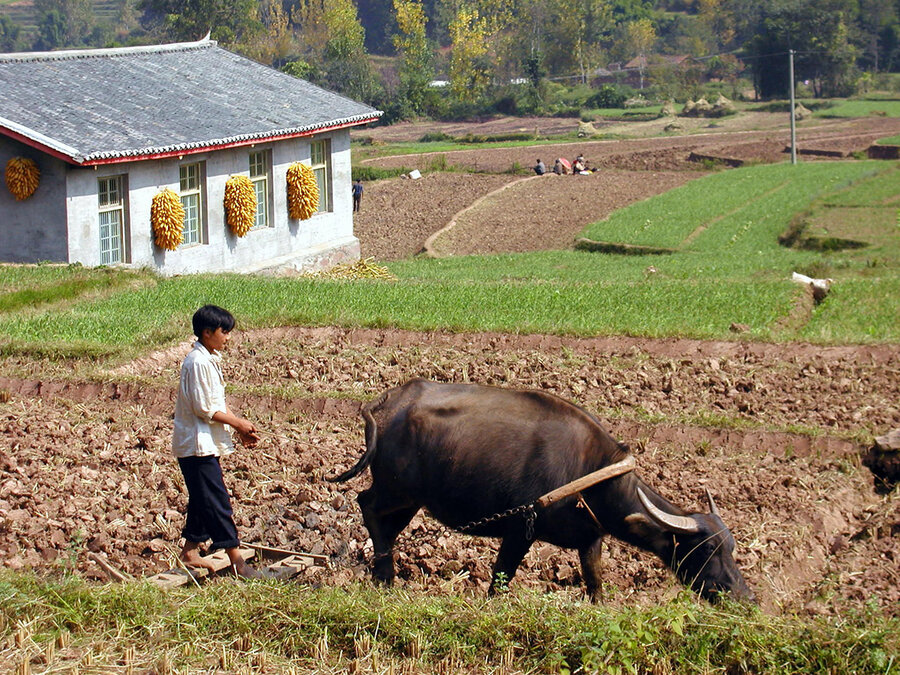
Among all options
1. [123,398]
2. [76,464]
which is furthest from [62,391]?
[76,464]

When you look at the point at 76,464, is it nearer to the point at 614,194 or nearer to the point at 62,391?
the point at 62,391

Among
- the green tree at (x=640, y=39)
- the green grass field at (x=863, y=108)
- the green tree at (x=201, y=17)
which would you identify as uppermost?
the green tree at (x=640, y=39)

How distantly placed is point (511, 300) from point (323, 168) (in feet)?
34.2

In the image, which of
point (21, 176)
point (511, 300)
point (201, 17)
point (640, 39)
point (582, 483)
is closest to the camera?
point (582, 483)

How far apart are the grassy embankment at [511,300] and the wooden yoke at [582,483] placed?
25.4 feet

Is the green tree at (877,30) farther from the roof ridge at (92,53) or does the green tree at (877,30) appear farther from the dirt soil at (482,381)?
the dirt soil at (482,381)

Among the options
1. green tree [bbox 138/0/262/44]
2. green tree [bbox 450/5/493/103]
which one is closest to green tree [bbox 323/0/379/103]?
green tree [bbox 138/0/262/44]

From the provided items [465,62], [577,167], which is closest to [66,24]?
[465,62]

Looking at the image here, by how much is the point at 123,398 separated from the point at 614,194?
27.0 metres

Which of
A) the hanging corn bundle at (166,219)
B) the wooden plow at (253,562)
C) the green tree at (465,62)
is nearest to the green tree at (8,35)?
the green tree at (465,62)

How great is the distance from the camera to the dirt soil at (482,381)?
24.8ft

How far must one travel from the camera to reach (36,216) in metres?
18.5

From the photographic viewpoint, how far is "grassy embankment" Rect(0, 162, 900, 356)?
46.7 ft

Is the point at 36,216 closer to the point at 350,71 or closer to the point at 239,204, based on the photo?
the point at 239,204
